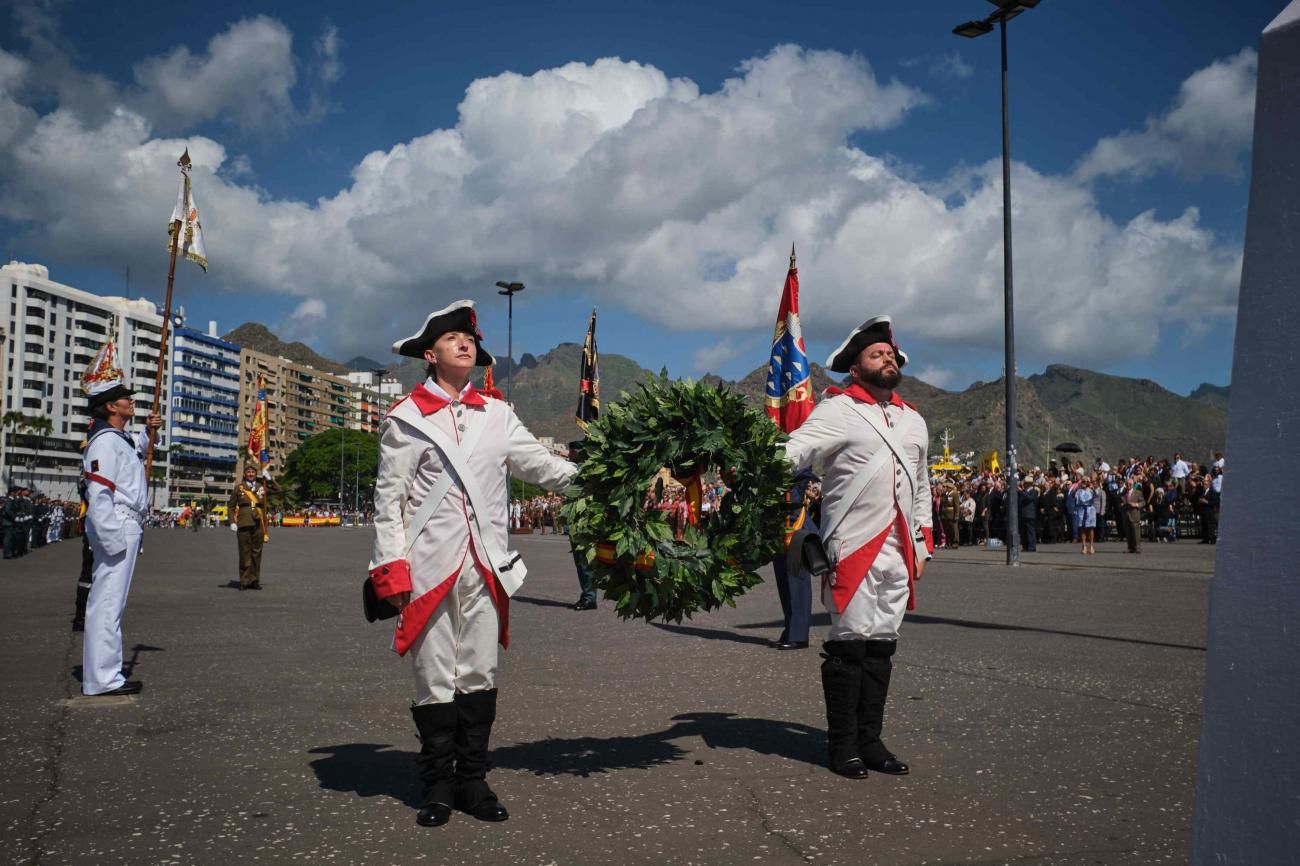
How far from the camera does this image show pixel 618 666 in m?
9.28

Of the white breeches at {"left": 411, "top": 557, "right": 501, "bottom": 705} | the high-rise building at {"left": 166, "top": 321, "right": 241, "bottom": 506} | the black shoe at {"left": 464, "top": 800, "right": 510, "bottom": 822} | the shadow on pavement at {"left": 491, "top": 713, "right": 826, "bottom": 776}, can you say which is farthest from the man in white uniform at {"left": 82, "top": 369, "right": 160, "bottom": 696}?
the high-rise building at {"left": 166, "top": 321, "right": 241, "bottom": 506}

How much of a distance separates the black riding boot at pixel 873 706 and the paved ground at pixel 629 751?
23 centimetres

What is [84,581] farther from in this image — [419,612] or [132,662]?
[419,612]

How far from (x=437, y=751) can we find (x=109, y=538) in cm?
434

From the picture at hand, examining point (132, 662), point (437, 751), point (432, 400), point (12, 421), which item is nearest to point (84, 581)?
point (132, 662)

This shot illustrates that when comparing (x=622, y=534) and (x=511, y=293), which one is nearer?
(x=622, y=534)

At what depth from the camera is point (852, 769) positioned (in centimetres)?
536

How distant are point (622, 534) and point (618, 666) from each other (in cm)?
460

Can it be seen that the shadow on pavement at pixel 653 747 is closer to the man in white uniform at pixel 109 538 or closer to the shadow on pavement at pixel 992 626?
the man in white uniform at pixel 109 538

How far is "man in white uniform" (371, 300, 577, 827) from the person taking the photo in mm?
4828

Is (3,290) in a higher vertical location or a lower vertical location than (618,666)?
higher

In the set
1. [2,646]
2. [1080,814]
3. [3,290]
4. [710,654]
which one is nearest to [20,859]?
[1080,814]

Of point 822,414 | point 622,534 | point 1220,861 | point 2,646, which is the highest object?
point 822,414

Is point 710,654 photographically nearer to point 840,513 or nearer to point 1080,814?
point 840,513
